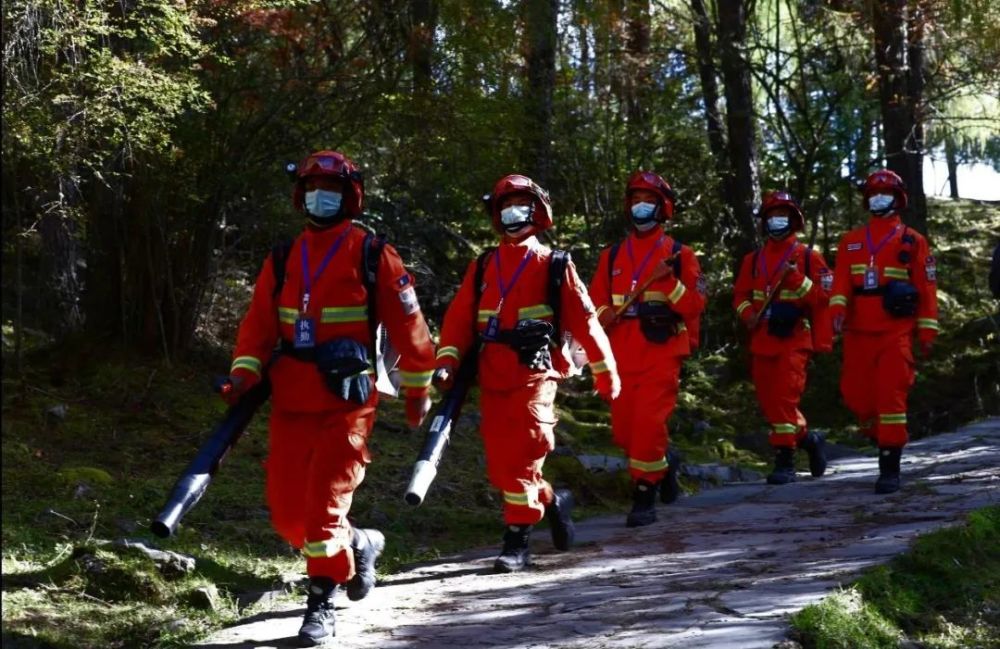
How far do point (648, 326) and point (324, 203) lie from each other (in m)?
3.13

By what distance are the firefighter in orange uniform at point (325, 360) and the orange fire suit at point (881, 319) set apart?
181 inches

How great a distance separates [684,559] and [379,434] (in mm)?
4680

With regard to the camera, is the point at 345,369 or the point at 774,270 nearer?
the point at 345,369

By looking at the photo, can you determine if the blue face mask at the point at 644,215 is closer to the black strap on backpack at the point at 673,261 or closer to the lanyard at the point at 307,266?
the black strap on backpack at the point at 673,261

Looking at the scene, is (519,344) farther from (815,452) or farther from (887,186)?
Answer: (815,452)

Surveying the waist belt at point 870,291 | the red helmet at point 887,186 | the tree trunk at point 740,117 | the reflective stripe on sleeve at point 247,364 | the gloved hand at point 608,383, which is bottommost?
the gloved hand at point 608,383

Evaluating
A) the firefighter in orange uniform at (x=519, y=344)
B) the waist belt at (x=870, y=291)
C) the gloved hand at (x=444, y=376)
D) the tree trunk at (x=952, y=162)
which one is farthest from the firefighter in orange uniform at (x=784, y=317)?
the tree trunk at (x=952, y=162)

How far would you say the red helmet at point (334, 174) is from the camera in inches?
248

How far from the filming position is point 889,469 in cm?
968

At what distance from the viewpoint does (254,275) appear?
12508 mm

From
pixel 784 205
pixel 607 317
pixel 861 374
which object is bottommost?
pixel 861 374

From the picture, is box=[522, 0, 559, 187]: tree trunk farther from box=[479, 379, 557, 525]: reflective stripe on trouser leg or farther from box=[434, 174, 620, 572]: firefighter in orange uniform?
box=[479, 379, 557, 525]: reflective stripe on trouser leg

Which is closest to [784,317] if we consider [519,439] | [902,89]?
[519,439]

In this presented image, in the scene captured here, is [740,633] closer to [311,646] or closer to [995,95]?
[311,646]
